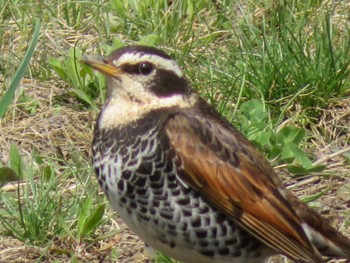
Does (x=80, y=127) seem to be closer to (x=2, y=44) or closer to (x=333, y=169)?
(x=2, y=44)

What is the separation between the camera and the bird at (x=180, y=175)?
549cm

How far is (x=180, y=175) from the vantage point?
5.50m

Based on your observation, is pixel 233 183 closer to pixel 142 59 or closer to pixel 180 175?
pixel 180 175

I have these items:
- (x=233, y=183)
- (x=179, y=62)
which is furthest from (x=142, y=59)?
(x=179, y=62)

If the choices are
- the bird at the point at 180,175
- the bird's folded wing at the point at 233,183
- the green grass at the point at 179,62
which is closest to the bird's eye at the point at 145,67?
the bird at the point at 180,175

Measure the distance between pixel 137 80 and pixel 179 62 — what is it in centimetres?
187

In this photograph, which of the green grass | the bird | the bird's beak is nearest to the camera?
the bird

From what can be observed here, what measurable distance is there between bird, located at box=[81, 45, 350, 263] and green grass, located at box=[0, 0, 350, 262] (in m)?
0.81

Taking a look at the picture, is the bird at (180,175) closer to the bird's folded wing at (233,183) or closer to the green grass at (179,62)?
the bird's folded wing at (233,183)

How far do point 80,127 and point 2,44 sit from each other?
0.94 metres

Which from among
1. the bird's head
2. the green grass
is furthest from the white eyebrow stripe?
the green grass

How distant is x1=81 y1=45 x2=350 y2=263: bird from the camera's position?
5492 millimetres


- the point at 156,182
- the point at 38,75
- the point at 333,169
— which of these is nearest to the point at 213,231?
the point at 156,182

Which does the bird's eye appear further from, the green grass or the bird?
the green grass
